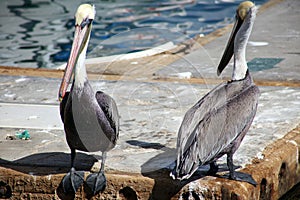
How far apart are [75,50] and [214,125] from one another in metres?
0.89

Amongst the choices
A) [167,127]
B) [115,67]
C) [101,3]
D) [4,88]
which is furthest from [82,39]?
[101,3]

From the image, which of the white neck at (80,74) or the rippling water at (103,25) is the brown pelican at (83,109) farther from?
the rippling water at (103,25)

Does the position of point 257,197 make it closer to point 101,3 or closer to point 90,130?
point 90,130

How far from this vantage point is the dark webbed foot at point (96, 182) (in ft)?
14.8

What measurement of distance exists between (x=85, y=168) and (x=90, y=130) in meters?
0.37

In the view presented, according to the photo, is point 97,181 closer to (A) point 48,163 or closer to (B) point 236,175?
(A) point 48,163

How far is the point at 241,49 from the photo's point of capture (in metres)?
4.68

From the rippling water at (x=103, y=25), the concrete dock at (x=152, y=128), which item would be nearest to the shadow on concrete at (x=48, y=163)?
the concrete dock at (x=152, y=128)

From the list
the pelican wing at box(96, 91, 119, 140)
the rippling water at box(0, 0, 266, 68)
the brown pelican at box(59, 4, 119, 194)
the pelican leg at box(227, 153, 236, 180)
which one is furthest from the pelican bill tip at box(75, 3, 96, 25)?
the rippling water at box(0, 0, 266, 68)

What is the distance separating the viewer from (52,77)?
6.99 meters

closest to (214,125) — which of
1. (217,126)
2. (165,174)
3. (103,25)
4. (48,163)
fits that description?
(217,126)

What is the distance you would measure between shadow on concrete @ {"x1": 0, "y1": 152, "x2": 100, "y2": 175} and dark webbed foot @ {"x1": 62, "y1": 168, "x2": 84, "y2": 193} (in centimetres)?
12

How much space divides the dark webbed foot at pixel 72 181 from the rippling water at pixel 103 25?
4.84 meters

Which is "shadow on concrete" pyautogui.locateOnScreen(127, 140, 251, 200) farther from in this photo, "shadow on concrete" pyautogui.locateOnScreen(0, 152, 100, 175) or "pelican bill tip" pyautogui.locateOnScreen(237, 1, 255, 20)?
"pelican bill tip" pyautogui.locateOnScreen(237, 1, 255, 20)
